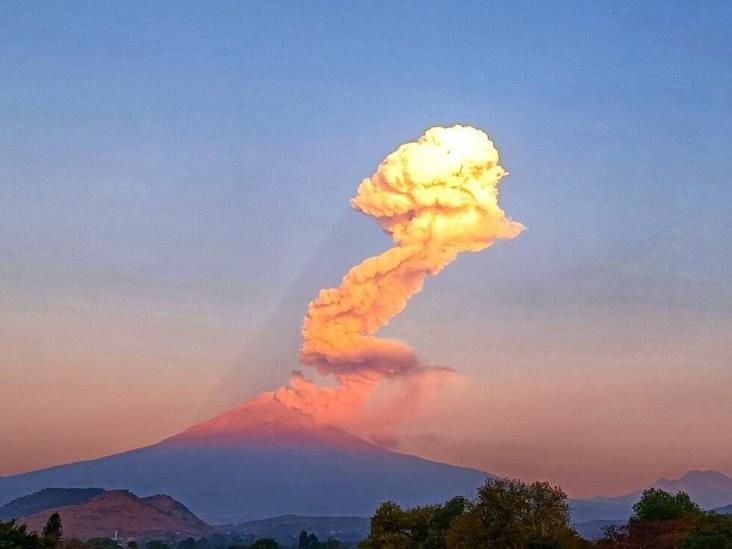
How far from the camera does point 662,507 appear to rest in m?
95.1

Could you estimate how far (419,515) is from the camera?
91312 millimetres

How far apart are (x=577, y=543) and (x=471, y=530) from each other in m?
8.05

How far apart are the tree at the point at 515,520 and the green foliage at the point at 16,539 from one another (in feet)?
125

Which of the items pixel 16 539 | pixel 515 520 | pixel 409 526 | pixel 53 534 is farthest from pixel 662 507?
pixel 53 534

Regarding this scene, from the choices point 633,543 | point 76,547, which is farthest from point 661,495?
point 76,547

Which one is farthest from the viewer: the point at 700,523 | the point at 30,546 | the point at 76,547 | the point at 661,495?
the point at 76,547

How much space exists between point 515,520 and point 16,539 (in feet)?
147

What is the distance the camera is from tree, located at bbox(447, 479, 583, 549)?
A: 71188 mm

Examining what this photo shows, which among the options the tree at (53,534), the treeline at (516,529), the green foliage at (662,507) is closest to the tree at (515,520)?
the treeline at (516,529)

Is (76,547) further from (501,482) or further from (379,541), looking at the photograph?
(501,482)

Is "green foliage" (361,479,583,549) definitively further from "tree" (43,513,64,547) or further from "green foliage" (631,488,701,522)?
"tree" (43,513,64,547)

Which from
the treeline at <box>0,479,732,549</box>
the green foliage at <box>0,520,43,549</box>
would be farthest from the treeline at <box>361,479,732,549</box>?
the green foliage at <box>0,520,43,549</box>

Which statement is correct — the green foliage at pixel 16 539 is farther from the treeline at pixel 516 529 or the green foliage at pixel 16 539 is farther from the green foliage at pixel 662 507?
the green foliage at pixel 662 507

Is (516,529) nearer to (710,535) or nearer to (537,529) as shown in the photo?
(537,529)
